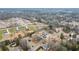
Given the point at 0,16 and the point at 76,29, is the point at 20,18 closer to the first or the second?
the point at 0,16

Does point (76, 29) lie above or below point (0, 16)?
below
